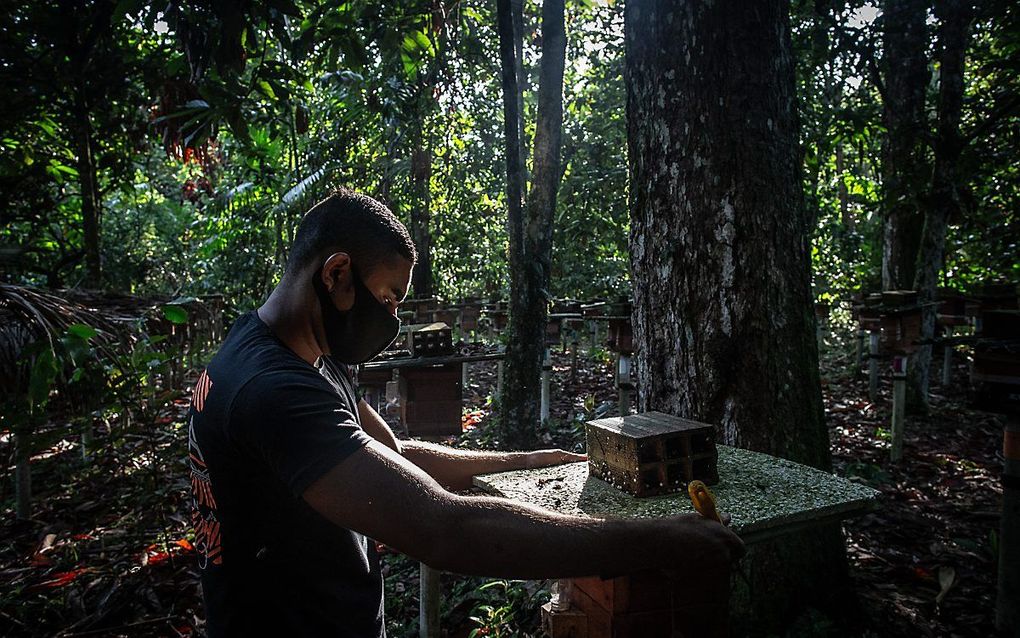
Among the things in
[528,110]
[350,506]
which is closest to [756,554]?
[350,506]

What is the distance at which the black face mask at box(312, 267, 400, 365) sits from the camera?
6.77 ft

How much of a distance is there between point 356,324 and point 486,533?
91cm

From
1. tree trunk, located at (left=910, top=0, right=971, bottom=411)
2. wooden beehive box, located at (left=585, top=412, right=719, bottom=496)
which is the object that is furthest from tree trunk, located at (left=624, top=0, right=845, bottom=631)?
tree trunk, located at (left=910, top=0, right=971, bottom=411)

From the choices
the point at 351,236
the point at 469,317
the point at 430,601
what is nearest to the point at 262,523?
the point at 351,236

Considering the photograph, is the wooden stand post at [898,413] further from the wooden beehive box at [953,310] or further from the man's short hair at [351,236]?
the wooden beehive box at [953,310]

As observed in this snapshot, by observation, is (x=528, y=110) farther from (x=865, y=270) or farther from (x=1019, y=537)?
(x=1019, y=537)

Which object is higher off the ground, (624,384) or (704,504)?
(704,504)

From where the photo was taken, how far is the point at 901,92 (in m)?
9.10

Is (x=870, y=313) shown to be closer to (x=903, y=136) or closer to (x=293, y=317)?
(x=903, y=136)

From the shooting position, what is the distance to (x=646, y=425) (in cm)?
202

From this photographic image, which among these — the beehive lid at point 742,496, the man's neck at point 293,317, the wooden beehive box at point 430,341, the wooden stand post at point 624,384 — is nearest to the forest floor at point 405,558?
the wooden stand post at point 624,384

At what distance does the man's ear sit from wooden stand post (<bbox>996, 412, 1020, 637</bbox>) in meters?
3.57

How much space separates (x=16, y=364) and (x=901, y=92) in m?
10.8

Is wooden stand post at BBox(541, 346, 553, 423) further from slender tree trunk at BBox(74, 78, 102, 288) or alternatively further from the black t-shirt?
the black t-shirt
